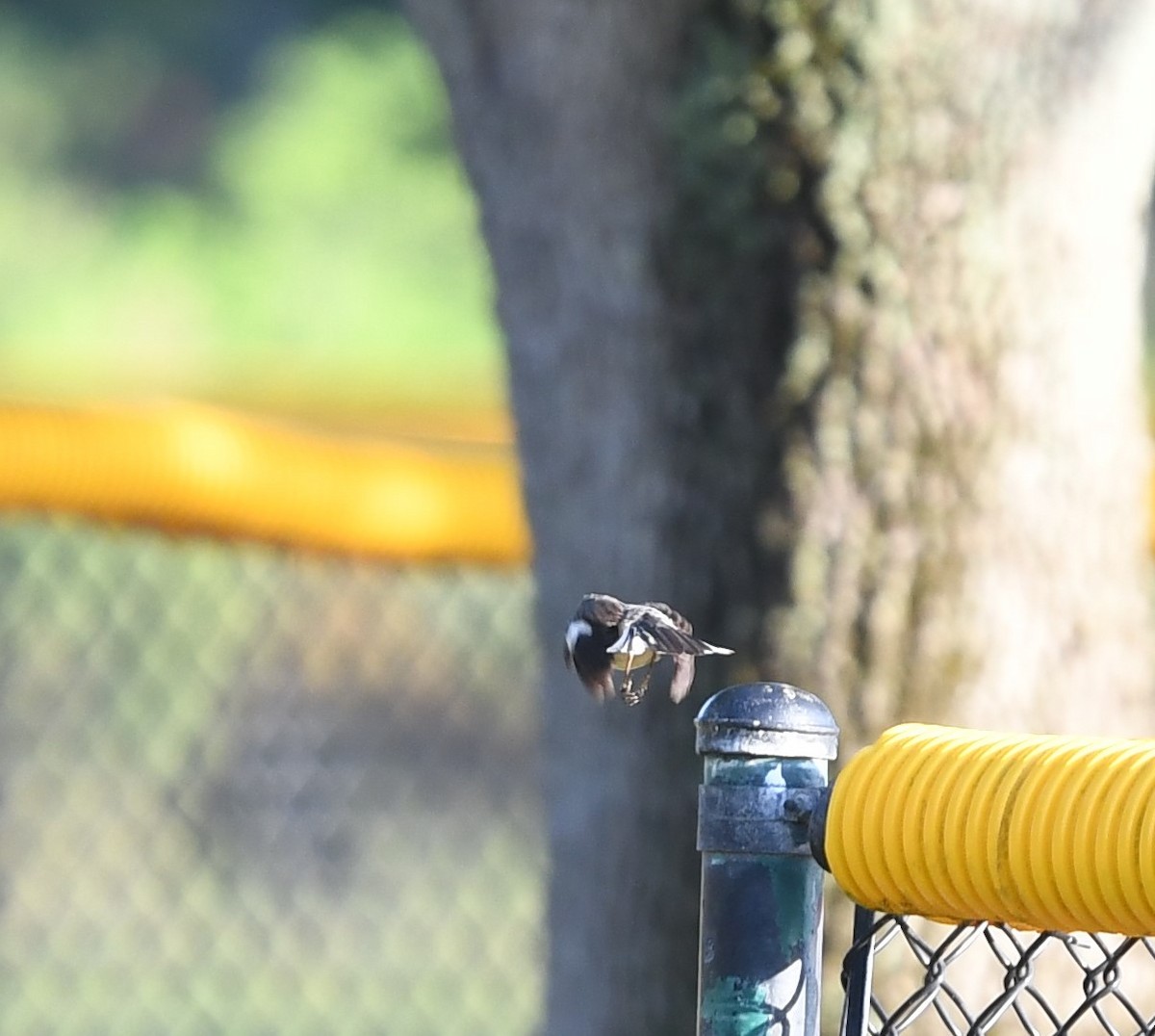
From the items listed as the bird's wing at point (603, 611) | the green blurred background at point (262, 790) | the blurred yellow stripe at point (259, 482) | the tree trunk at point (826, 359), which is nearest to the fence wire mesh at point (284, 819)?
the green blurred background at point (262, 790)

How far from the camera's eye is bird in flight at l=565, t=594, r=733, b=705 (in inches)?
72.9

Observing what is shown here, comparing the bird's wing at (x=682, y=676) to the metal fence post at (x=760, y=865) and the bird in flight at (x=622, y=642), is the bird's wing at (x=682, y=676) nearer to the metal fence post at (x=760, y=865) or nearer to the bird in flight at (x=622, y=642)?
the bird in flight at (x=622, y=642)

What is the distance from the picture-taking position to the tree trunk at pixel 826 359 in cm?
252

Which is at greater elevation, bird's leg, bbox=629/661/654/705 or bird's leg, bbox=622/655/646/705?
bird's leg, bbox=622/655/646/705

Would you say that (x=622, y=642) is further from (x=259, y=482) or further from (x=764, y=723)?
(x=259, y=482)

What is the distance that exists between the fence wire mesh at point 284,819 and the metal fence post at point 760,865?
102 inches

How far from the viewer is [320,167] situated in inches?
795

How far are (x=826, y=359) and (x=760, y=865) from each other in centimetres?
119

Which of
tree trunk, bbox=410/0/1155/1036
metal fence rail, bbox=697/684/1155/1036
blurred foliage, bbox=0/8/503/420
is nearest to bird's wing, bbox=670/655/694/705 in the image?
metal fence rail, bbox=697/684/1155/1036

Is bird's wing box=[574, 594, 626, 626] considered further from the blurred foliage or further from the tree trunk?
the blurred foliage

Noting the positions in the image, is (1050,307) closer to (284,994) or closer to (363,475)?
(363,475)

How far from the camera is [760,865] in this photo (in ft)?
4.66

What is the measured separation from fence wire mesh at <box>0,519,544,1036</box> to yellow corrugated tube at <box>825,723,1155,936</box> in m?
2.67

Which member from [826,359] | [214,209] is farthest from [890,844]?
[214,209]
